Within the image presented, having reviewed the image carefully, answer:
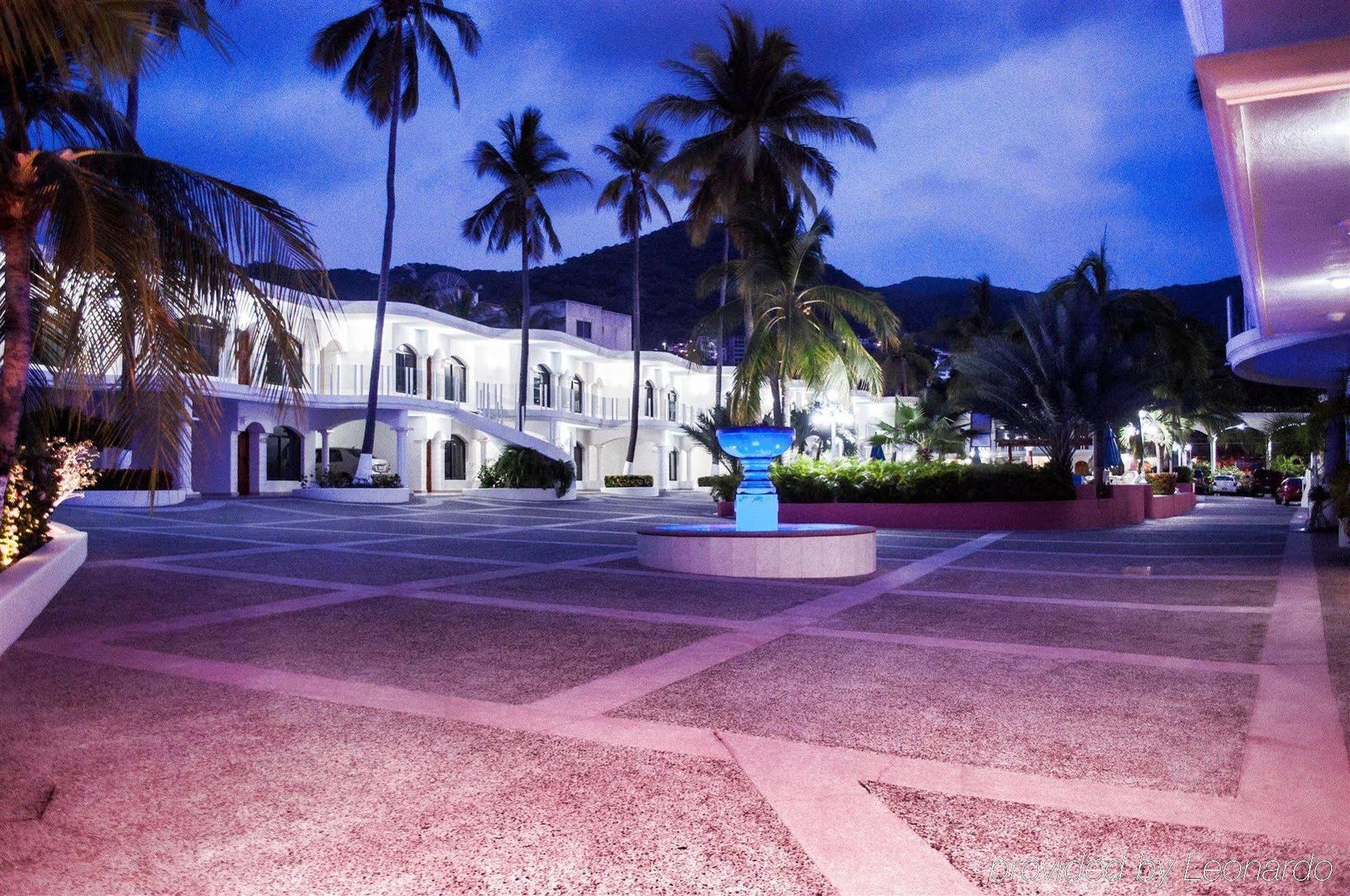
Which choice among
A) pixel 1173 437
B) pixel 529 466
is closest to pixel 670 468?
pixel 529 466

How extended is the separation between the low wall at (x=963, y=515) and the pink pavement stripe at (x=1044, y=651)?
13.4m

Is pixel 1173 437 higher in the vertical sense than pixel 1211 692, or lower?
higher

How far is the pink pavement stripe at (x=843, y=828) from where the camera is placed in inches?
124

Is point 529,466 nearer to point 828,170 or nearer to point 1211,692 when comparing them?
point 828,170

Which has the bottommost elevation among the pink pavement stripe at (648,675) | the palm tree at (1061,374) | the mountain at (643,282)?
the pink pavement stripe at (648,675)

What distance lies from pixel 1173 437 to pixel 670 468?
24.2m

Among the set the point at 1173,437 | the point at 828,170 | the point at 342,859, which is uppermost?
the point at 828,170

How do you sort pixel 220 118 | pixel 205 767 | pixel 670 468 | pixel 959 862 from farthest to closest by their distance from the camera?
pixel 670 468 < pixel 220 118 < pixel 205 767 < pixel 959 862

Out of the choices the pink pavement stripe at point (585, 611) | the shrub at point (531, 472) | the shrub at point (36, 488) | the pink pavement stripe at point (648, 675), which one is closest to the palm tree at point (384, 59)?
the shrub at point (531, 472)

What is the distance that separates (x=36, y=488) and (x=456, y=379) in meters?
27.4

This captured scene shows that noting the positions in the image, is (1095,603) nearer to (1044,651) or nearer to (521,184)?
(1044,651)

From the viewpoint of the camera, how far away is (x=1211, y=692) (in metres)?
5.74

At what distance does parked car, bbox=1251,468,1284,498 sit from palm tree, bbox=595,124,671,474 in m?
29.8

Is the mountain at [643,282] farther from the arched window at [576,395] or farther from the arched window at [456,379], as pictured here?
the arched window at [456,379]
